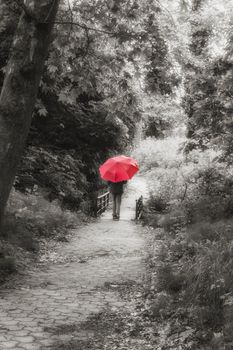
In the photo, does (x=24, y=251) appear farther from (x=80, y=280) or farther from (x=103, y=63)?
(x=103, y=63)

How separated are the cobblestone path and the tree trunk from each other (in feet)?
6.43

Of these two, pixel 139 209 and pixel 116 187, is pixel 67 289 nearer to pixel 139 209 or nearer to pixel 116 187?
pixel 116 187

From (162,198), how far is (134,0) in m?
10.4

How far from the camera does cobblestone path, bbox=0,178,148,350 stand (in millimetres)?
5848

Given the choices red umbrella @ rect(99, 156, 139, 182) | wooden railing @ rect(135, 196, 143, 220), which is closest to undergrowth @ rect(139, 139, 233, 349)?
red umbrella @ rect(99, 156, 139, 182)

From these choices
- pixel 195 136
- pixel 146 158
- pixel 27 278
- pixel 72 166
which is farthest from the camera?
pixel 146 158

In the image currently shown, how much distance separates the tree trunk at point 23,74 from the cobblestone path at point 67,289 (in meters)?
1.96

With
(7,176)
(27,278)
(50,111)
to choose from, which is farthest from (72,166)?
(7,176)

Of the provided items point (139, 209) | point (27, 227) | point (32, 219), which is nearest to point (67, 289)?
point (27, 227)

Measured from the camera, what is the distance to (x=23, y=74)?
5523 mm

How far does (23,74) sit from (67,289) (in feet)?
12.6

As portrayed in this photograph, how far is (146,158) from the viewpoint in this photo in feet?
130

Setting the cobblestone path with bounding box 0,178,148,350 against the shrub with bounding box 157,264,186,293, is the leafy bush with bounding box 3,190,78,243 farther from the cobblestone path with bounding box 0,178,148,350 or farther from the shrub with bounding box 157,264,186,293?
the shrub with bounding box 157,264,186,293

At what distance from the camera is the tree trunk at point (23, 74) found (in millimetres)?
5527
